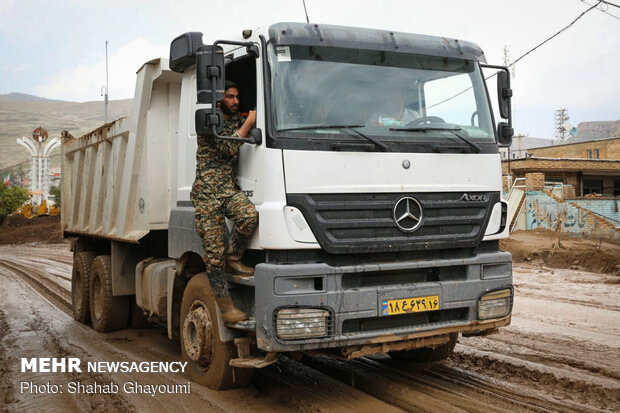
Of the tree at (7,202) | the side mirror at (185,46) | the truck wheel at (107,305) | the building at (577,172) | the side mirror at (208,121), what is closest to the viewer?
the side mirror at (208,121)

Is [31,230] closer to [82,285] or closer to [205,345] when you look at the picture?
[82,285]

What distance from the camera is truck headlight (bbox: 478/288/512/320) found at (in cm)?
481

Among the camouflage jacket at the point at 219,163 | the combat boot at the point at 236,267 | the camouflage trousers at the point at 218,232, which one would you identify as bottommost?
the combat boot at the point at 236,267

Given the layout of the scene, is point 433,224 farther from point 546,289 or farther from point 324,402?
point 546,289

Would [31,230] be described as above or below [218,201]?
below

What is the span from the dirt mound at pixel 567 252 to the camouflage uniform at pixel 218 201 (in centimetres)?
1059

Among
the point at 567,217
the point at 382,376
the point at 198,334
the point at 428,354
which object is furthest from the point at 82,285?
the point at 567,217

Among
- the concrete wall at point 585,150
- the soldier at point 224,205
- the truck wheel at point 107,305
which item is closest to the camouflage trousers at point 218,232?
the soldier at point 224,205

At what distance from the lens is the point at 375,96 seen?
186 inches

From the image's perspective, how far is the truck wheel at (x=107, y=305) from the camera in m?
7.95

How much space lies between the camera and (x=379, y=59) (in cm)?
477

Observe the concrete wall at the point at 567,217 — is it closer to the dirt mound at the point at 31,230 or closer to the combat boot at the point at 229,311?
the combat boot at the point at 229,311

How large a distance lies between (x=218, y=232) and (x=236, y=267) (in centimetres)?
31

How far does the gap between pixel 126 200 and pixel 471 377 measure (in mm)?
4446
